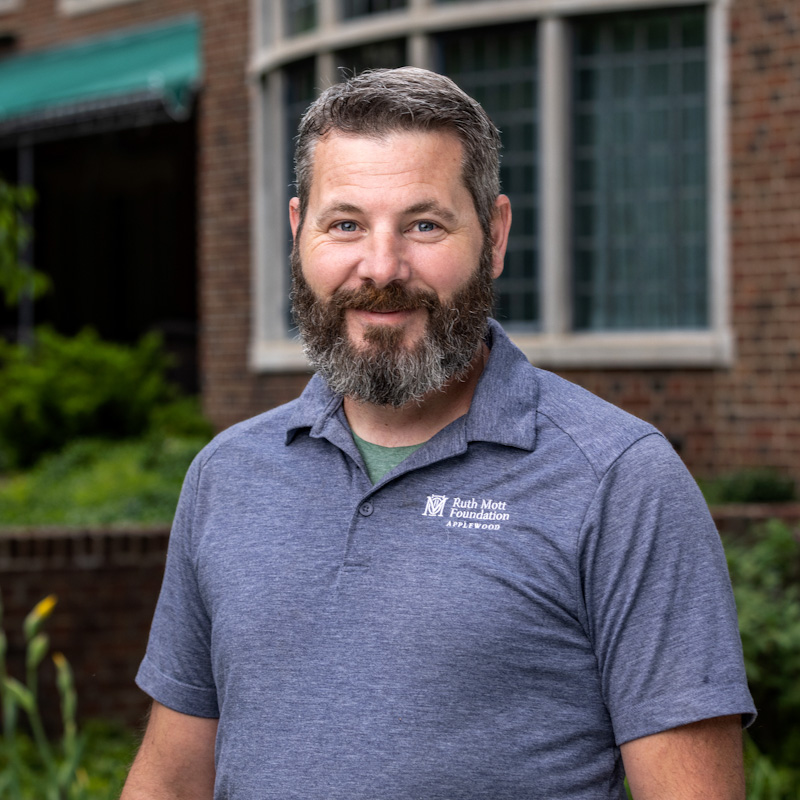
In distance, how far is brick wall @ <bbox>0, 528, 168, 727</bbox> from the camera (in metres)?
5.68

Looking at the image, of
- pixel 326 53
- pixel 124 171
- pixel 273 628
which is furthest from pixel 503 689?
pixel 124 171

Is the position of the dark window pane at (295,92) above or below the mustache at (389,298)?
above

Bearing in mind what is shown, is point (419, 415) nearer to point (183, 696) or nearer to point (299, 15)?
point (183, 696)

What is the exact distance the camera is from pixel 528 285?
792 centimetres

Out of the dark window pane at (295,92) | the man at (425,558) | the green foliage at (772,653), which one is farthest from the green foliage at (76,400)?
the man at (425,558)

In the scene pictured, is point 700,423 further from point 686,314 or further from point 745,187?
point 745,187

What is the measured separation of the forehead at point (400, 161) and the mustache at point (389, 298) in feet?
0.48

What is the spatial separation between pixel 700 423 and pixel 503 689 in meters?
5.97

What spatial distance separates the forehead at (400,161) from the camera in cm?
176

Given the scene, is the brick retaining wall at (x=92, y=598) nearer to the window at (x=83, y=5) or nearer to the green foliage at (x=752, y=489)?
the green foliage at (x=752, y=489)

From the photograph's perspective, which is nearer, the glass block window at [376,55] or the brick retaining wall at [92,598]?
the brick retaining wall at [92,598]

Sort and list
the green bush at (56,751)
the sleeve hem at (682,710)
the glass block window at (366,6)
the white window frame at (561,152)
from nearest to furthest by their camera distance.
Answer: the sleeve hem at (682,710) → the green bush at (56,751) → the white window frame at (561,152) → the glass block window at (366,6)

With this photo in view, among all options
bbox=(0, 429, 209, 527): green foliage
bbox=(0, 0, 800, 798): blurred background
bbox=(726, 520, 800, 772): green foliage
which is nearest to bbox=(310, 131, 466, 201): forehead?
bbox=(0, 0, 800, 798): blurred background

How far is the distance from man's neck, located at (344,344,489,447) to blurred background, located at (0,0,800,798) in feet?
7.65
